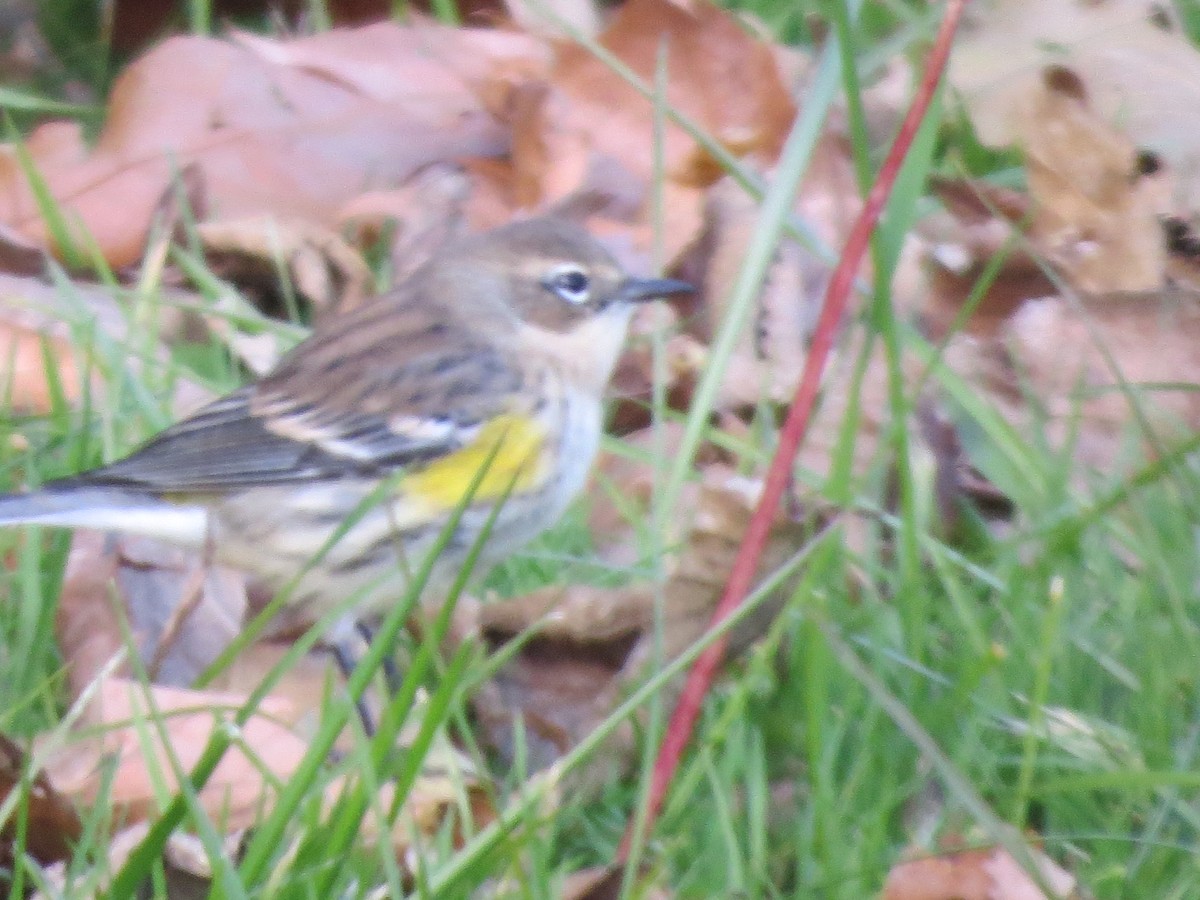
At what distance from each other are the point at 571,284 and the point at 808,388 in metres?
2.20

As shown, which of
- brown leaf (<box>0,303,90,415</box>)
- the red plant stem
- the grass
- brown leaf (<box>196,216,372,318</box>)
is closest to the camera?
the red plant stem

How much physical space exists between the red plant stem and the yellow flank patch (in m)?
1.43

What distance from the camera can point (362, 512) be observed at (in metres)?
2.54

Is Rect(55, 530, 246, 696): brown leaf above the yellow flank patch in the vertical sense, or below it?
below

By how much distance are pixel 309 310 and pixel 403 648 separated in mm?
1541

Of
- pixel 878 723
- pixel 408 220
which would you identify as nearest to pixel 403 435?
pixel 408 220

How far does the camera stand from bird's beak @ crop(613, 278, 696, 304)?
14.2 feet

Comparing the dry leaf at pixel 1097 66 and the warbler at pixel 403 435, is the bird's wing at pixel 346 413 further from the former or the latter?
the dry leaf at pixel 1097 66

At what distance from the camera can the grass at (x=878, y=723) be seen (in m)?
2.40

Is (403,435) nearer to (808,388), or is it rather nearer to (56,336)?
(56,336)

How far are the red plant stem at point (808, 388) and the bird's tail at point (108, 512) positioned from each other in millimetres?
1481

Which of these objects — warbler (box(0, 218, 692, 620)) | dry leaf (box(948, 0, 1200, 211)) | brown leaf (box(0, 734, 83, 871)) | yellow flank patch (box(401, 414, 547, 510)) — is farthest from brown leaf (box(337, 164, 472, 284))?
brown leaf (box(0, 734, 83, 871))

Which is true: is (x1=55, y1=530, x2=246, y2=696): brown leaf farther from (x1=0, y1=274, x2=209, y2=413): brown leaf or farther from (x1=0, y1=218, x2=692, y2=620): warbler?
(x1=0, y1=274, x2=209, y2=413): brown leaf

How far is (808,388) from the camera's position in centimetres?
229
